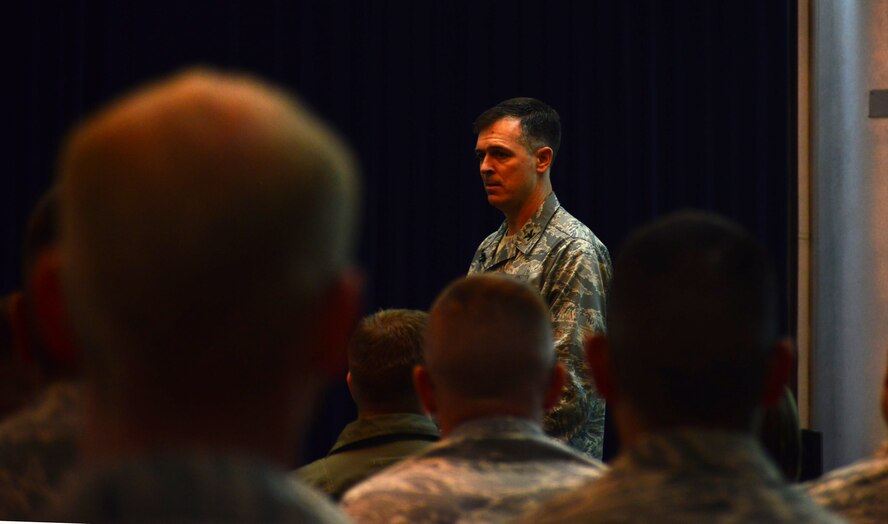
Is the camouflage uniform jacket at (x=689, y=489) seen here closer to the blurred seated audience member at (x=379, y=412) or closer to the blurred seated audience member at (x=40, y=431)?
the blurred seated audience member at (x=40, y=431)

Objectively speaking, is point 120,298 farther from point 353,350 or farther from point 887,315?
point 887,315

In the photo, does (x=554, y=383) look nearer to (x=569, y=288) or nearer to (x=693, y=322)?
(x=693, y=322)

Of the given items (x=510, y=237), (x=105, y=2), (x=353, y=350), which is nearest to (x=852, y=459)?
(x=510, y=237)

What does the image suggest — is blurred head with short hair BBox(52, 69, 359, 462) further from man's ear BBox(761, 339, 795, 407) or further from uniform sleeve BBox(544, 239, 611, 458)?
uniform sleeve BBox(544, 239, 611, 458)

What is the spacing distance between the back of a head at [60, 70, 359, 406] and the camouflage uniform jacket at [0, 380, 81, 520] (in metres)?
0.61

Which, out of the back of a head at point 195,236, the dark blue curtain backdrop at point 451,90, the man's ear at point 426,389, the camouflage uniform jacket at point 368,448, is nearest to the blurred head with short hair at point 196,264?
the back of a head at point 195,236

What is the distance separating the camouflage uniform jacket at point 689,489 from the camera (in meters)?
0.89

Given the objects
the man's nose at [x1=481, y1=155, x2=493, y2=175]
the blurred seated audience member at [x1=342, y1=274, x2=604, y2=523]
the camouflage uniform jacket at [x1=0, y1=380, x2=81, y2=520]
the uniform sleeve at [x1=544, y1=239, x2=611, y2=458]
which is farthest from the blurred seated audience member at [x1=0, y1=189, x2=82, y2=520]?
the man's nose at [x1=481, y1=155, x2=493, y2=175]

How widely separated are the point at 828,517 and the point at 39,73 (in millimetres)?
4971

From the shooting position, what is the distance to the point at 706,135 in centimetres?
507

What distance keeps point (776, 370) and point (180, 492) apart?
0.63 m

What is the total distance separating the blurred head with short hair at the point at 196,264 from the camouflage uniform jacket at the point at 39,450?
0.61 m

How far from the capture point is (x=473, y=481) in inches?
A: 53.7

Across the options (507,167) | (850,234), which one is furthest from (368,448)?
(850,234)
